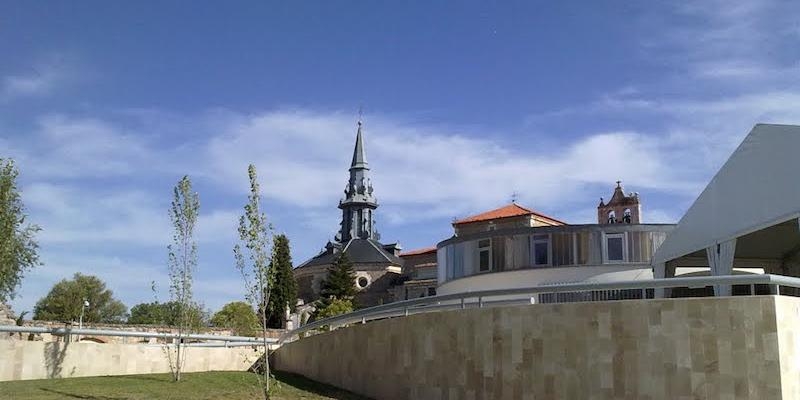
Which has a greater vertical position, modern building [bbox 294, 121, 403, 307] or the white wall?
modern building [bbox 294, 121, 403, 307]

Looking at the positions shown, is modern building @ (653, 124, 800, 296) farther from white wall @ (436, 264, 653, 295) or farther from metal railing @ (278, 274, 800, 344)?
metal railing @ (278, 274, 800, 344)

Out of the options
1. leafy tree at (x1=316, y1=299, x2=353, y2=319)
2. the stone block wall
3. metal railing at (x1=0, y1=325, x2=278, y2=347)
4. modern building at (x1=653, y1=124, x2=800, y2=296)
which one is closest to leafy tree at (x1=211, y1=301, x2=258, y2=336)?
metal railing at (x1=0, y1=325, x2=278, y2=347)

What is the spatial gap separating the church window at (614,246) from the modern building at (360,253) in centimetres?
7218

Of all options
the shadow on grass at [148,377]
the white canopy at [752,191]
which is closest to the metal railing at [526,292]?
the white canopy at [752,191]

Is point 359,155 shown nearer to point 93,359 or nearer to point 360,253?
point 360,253

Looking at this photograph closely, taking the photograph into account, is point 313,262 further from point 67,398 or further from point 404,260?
point 67,398

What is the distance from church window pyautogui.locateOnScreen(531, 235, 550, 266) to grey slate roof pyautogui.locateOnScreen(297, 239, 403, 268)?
8274 cm

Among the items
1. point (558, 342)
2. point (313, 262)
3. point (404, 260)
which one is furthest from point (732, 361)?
point (313, 262)

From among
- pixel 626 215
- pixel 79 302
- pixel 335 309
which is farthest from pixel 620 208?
pixel 79 302

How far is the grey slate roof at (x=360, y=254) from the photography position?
120m

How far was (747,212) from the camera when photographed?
21594 millimetres

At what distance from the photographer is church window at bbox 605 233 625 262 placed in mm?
33875

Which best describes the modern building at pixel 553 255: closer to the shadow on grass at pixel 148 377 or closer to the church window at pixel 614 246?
the church window at pixel 614 246

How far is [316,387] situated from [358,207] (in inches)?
4586
